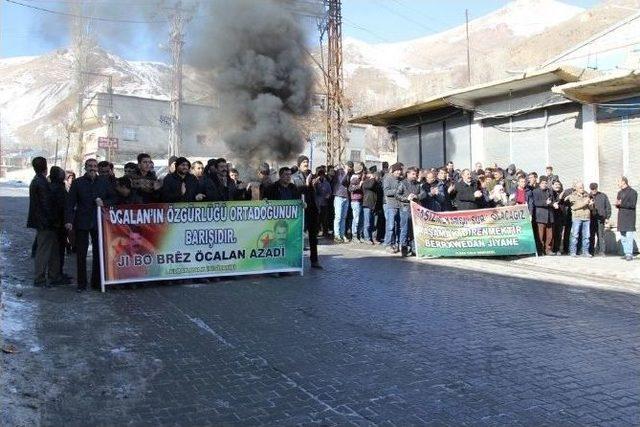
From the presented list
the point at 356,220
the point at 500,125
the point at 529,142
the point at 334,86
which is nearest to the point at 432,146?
the point at 500,125

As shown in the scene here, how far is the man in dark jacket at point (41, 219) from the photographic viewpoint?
7051 mm

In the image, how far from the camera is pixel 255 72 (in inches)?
607

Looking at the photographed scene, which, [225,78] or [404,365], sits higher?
[225,78]

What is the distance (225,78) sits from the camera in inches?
610

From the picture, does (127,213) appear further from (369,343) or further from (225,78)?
(225,78)

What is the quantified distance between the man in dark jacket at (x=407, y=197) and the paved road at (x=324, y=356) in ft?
10.5

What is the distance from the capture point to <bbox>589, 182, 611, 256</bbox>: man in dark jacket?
11.1 metres

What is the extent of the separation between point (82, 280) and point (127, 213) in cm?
99

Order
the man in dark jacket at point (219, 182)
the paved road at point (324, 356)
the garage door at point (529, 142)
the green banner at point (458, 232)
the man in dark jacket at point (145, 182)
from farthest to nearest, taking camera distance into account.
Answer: the garage door at point (529, 142) → the green banner at point (458, 232) → the man in dark jacket at point (219, 182) → the man in dark jacket at point (145, 182) → the paved road at point (324, 356)

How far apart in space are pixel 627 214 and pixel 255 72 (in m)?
9.75

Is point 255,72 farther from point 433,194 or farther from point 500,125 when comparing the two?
point 433,194

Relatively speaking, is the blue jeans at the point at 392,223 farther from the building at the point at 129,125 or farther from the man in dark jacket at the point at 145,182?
the building at the point at 129,125

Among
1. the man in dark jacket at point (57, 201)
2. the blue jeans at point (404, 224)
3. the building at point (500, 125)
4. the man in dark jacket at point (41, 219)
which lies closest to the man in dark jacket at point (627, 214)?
the building at point (500, 125)

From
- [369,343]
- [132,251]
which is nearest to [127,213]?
[132,251]
